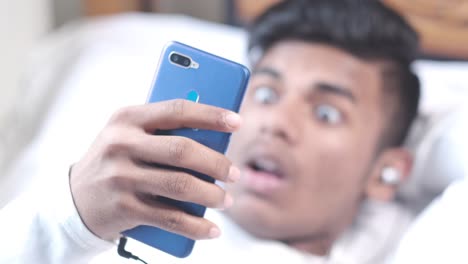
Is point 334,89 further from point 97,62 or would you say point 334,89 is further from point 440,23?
point 97,62

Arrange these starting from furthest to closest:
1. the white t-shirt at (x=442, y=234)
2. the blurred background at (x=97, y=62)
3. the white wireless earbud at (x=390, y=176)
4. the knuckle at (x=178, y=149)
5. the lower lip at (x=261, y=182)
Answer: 1. the blurred background at (x=97, y=62)
2. the white wireless earbud at (x=390, y=176)
3. the lower lip at (x=261, y=182)
4. the white t-shirt at (x=442, y=234)
5. the knuckle at (x=178, y=149)

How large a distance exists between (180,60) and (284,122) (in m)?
0.32

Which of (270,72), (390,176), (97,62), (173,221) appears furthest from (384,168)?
(97,62)

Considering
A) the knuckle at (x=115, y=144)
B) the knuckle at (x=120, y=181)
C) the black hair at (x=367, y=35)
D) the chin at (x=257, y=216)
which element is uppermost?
the black hair at (x=367, y=35)

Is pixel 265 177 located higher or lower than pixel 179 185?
higher

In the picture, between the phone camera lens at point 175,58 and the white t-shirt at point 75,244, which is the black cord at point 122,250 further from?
the phone camera lens at point 175,58

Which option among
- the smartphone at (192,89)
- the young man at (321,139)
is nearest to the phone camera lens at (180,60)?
the smartphone at (192,89)

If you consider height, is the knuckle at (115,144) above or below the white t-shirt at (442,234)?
below

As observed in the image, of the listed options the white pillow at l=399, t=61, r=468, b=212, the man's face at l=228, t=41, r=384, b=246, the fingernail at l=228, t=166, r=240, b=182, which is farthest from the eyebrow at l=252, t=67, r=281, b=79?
the fingernail at l=228, t=166, r=240, b=182

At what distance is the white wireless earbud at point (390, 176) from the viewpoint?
1.00 m

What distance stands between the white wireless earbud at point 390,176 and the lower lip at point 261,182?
211 mm

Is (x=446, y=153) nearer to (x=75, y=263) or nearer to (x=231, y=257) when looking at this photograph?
(x=231, y=257)

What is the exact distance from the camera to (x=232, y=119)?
1.88ft

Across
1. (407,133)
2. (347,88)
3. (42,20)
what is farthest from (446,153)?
(42,20)
